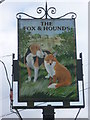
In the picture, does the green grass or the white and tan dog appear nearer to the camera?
the green grass

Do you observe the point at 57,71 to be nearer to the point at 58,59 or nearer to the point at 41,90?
the point at 58,59

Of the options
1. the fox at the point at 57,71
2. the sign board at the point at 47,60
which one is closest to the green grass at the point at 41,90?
the sign board at the point at 47,60

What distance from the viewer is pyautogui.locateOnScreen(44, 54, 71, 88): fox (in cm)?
1205

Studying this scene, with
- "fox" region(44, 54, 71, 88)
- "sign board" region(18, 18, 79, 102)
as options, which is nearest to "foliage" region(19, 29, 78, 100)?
"sign board" region(18, 18, 79, 102)

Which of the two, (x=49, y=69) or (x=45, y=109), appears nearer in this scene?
(x=45, y=109)

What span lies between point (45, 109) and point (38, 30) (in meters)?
2.95

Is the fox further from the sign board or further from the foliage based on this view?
the foliage

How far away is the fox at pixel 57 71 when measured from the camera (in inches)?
475

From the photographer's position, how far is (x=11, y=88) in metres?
11.7

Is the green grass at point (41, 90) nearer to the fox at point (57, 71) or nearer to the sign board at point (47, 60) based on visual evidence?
the sign board at point (47, 60)

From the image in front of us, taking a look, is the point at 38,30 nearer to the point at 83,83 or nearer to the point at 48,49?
the point at 48,49

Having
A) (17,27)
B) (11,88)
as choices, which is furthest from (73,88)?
(17,27)

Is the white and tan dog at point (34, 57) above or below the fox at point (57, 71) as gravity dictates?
above

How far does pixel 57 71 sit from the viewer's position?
40.0 feet
